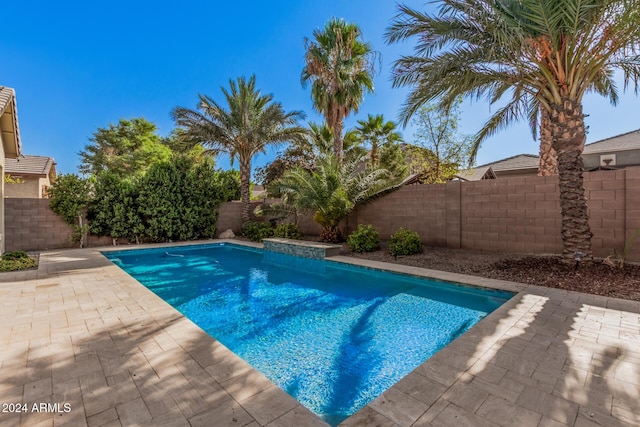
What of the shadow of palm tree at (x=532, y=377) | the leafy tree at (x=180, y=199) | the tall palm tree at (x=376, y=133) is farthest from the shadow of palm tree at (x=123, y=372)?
the tall palm tree at (x=376, y=133)

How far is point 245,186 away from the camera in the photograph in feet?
54.1

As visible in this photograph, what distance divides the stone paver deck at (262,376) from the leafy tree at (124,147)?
2408cm

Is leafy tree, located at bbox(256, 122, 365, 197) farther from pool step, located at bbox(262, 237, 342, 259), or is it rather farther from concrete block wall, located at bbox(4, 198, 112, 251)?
Answer: concrete block wall, located at bbox(4, 198, 112, 251)

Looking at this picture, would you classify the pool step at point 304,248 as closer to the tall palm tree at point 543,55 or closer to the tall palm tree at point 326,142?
the tall palm tree at point 543,55

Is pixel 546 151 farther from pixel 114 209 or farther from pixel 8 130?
pixel 8 130

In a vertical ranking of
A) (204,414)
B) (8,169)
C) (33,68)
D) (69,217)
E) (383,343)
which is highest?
(33,68)

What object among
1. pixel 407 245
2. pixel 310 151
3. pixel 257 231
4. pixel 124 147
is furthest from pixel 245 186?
pixel 124 147

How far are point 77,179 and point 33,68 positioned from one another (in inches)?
332

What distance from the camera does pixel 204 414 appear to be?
238 cm

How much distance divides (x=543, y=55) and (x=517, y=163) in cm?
1449

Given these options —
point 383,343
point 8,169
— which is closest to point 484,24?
point 383,343

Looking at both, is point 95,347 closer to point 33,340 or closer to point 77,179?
point 33,340

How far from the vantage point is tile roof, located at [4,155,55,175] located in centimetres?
1742

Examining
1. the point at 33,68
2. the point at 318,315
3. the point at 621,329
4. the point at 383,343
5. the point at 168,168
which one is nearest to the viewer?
the point at 621,329
